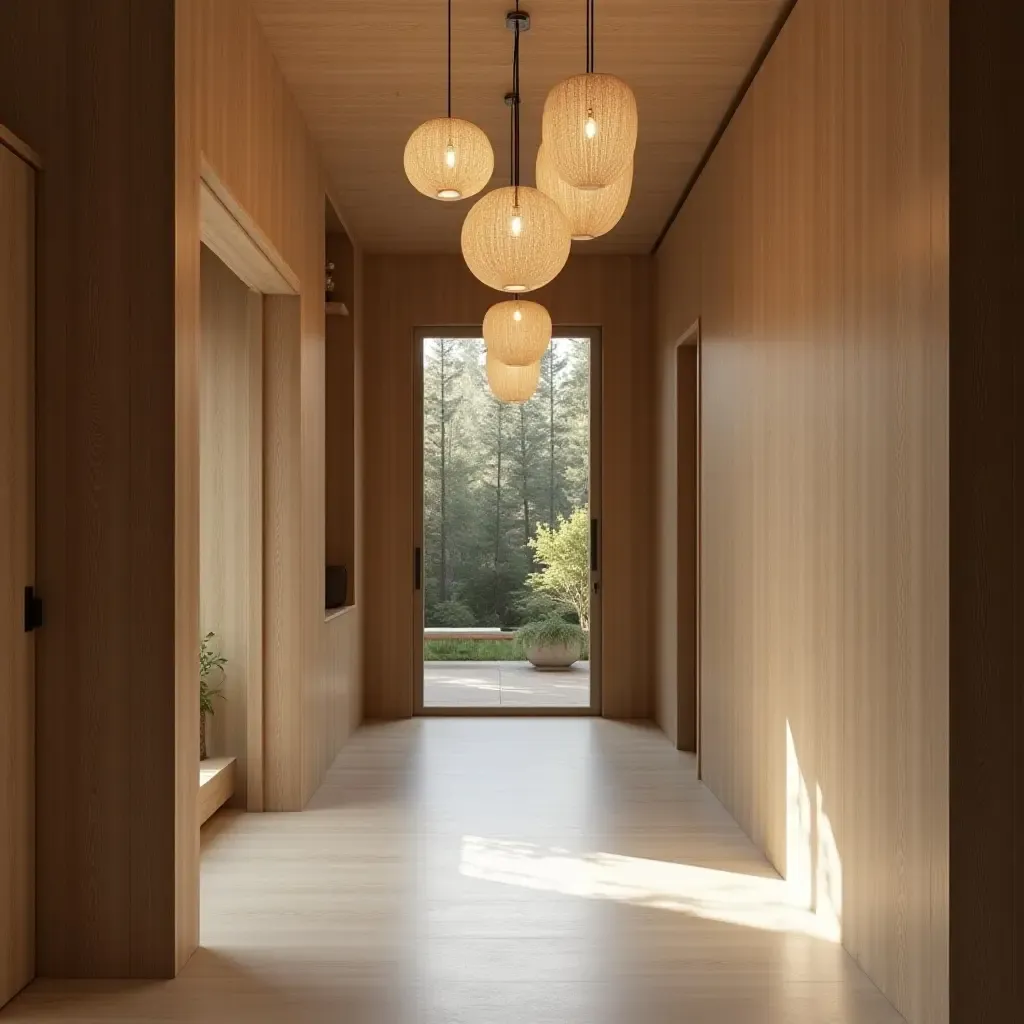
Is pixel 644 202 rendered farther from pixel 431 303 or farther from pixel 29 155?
pixel 29 155

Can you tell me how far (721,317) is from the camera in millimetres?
4906

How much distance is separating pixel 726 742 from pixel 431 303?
12.2 ft

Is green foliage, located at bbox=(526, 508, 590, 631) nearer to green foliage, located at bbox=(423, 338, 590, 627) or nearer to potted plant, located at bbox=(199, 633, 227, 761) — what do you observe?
green foliage, located at bbox=(423, 338, 590, 627)

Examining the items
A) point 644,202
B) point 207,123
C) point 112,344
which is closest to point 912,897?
point 112,344

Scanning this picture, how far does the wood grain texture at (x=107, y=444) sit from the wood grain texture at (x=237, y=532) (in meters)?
1.72

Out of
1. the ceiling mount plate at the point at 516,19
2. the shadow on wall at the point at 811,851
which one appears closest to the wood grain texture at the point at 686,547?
the shadow on wall at the point at 811,851

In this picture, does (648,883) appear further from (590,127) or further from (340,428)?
(340,428)

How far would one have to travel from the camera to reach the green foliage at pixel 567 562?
23.2 feet

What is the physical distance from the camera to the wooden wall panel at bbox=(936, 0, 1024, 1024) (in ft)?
7.60

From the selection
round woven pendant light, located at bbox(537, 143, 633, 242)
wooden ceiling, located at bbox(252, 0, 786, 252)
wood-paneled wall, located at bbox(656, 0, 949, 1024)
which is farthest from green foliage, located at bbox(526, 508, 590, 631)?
round woven pendant light, located at bbox(537, 143, 633, 242)

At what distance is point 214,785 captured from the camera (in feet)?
14.0

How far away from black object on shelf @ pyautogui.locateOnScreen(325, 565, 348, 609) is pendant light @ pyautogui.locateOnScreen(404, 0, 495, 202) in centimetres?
323

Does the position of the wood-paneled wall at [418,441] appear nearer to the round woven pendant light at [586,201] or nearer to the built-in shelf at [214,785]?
the built-in shelf at [214,785]

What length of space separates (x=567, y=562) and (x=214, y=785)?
3340 mm
